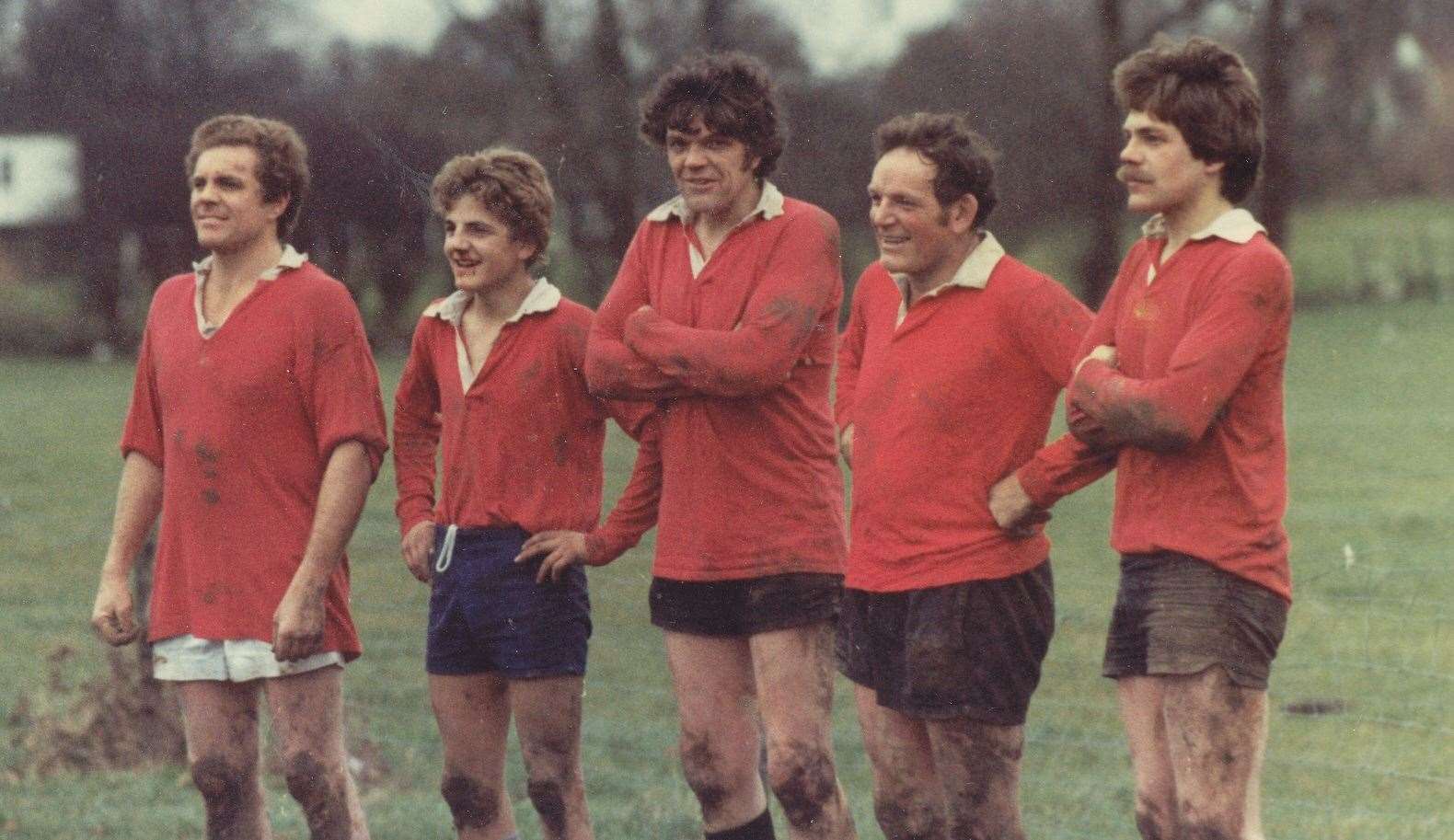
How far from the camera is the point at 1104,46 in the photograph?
13.2 meters

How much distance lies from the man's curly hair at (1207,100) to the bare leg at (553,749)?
5.43 ft

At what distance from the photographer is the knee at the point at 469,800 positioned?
14.7ft

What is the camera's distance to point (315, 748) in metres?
4.31

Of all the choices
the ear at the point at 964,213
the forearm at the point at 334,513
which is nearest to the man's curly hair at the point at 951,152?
the ear at the point at 964,213

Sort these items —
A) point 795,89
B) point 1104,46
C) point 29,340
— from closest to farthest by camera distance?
point 795,89 < point 1104,46 < point 29,340

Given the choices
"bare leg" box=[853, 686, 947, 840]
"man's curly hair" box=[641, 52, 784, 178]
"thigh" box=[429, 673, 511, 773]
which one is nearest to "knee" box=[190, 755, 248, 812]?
"thigh" box=[429, 673, 511, 773]

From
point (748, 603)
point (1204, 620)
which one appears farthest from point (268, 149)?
point (1204, 620)

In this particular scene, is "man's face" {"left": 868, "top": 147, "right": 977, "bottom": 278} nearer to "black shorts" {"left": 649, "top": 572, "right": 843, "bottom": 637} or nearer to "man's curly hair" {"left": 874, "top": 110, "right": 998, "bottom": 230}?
"man's curly hair" {"left": 874, "top": 110, "right": 998, "bottom": 230}

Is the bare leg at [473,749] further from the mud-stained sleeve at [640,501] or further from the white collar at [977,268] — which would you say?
the white collar at [977,268]

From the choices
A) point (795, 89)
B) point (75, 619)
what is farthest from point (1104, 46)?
point (75, 619)

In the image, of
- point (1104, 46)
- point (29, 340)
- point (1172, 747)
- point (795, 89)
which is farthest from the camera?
point (29, 340)

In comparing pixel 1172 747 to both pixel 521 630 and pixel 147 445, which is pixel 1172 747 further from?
pixel 147 445

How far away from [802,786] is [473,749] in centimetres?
71

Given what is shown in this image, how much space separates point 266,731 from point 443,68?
18.8 ft
